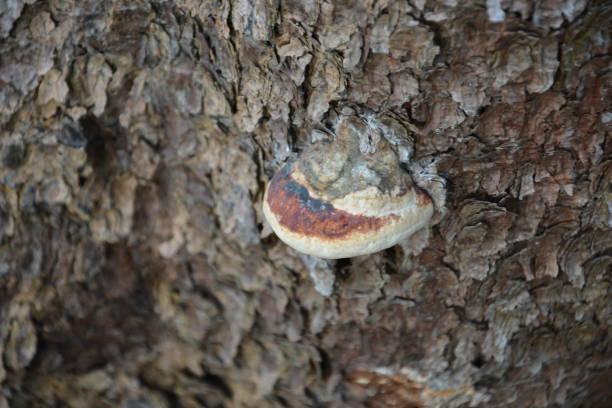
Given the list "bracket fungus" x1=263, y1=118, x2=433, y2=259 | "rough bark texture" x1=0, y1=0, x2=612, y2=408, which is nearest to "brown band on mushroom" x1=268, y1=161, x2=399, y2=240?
"bracket fungus" x1=263, y1=118, x2=433, y2=259

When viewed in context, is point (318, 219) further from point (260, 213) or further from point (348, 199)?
point (260, 213)

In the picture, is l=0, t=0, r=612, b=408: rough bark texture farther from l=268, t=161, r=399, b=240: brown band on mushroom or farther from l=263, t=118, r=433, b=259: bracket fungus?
l=268, t=161, r=399, b=240: brown band on mushroom

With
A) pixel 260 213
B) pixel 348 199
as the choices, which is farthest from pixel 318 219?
pixel 260 213

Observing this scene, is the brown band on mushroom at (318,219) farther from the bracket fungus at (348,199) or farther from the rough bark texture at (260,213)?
the rough bark texture at (260,213)

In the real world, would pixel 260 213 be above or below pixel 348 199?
below

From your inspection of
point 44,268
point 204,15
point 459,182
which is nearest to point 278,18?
point 204,15

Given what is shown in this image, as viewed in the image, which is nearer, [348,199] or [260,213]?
[348,199]

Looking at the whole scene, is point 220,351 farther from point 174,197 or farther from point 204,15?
point 204,15
